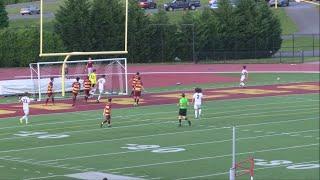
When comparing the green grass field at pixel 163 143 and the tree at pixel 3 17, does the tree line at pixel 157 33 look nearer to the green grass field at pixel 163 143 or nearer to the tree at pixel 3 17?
the tree at pixel 3 17

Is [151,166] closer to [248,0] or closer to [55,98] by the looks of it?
[55,98]

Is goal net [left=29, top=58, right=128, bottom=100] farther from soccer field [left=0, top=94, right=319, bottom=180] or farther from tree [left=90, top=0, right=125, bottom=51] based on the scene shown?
tree [left=90, top=0, right=125, bottom=51]

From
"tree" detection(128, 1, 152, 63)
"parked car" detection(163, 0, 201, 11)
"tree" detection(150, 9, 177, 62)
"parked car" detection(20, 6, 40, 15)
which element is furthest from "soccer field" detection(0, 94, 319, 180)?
"parked car" detection(20, 6, 40, 15)

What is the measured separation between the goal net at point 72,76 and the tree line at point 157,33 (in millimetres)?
11441

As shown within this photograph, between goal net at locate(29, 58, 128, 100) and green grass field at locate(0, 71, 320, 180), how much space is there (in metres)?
7.36

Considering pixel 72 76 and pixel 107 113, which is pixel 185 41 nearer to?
pixel 72 76

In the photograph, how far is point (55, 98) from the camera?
3638 cm

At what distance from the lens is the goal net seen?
37.1 m

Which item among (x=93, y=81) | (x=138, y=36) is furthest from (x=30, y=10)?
(x=93, y=81)

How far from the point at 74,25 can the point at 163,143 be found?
38.7 metres

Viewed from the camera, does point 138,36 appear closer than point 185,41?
Yes

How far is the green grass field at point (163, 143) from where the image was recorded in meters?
16.4

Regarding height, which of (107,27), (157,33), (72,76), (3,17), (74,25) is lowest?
(72,76)

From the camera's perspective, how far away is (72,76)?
130ft
